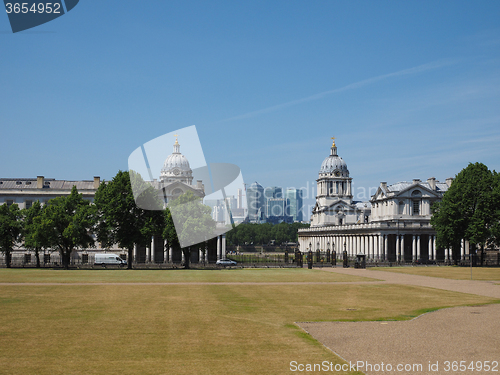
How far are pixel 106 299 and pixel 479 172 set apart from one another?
70.1m

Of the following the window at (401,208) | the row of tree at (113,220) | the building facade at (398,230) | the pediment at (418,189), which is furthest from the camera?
the window at (401,208)

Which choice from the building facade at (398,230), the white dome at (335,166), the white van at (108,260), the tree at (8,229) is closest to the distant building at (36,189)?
the tree at (8,229)

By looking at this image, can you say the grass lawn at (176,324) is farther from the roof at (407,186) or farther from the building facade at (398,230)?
the roof at (407,186)

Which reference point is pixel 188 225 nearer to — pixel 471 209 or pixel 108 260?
pixel 108 260

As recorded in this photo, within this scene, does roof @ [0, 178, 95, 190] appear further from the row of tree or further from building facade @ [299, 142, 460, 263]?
building facade @ [299, 142, 460, 263]

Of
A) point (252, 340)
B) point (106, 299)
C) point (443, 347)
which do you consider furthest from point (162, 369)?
point (106, 299)

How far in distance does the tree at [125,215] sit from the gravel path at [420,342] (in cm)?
5280

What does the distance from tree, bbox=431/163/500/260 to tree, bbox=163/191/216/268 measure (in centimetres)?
3720

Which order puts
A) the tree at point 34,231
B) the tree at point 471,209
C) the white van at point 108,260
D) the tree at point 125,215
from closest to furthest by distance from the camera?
the tree at point 34,231, the tree at point 125,215, the tree at point 471,209, the white van at point 108,260

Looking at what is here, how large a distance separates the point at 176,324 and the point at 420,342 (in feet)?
31.7

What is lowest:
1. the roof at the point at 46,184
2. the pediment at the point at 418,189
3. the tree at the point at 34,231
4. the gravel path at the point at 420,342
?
the gravel path at the point at 420,342

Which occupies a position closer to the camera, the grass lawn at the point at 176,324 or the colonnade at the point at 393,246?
the grass lawn at the point at 176,324

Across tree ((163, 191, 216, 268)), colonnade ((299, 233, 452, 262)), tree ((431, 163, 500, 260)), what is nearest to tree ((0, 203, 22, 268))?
tree ((163, 191, 216, 268))

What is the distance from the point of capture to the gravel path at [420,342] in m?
15.3
